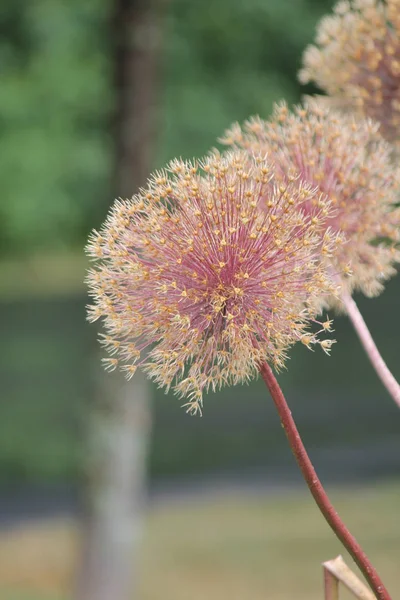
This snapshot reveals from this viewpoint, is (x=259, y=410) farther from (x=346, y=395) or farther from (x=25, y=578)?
(x=25, y=578)

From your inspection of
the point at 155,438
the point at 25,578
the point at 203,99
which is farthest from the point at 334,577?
the point at 203,99

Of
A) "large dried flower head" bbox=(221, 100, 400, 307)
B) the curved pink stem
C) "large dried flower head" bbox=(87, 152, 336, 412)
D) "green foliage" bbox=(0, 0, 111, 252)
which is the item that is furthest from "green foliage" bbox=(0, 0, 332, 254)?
"large dried flower head" bbox=(87, 152, 336, 412)

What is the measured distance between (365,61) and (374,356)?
21.7 inches

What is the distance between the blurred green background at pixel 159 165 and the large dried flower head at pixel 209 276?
688cm

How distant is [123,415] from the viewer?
15.2 ft

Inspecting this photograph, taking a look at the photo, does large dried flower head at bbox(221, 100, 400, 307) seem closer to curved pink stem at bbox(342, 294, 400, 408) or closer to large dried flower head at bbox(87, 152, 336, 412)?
curved pink stem at bbox(342, 294, 400, 408)

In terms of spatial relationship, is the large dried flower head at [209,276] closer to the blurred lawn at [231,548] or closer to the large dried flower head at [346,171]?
the large dried flower head at [346,171]

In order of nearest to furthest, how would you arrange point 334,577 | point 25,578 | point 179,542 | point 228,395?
1. point 334,577
2. point 25,578
3. point 179,542
4. point 228,395

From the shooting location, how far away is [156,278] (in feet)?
2.95

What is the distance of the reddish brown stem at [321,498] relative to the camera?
781 mm

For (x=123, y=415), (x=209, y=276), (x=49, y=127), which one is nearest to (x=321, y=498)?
(x=209, y=276)

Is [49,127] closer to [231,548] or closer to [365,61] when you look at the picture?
[231,548]

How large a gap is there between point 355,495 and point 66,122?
622 cm

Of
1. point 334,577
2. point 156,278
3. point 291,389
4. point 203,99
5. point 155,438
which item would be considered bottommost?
point 334,577
